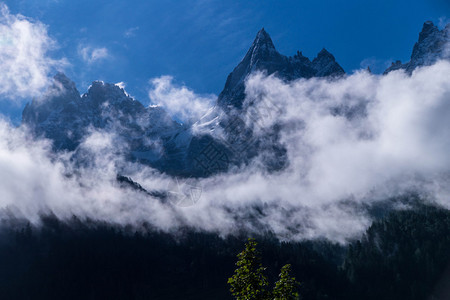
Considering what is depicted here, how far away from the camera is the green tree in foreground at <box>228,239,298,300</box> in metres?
33.2

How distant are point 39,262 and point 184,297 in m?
67.2

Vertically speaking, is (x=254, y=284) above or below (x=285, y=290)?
above

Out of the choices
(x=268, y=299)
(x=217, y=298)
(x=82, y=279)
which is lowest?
(x=268, y=299)

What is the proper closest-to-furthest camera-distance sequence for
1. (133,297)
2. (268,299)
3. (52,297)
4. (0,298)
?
(268,299) → (0,298) → (52,297) → (133,297)

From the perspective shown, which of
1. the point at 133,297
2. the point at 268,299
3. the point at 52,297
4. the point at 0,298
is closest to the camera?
the point at 268,299

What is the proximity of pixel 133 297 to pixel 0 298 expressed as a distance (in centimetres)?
5280

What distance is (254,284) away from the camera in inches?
1328

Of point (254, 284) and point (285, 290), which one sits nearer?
point (285, 290)

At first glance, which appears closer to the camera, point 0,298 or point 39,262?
point 0,298

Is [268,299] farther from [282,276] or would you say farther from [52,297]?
[52,297]

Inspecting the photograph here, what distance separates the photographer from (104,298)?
18200 cm

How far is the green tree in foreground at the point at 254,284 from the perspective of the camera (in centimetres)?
3316

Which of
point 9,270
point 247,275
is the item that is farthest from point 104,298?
point 247,275

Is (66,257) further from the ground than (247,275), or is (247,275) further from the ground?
(66,257)
